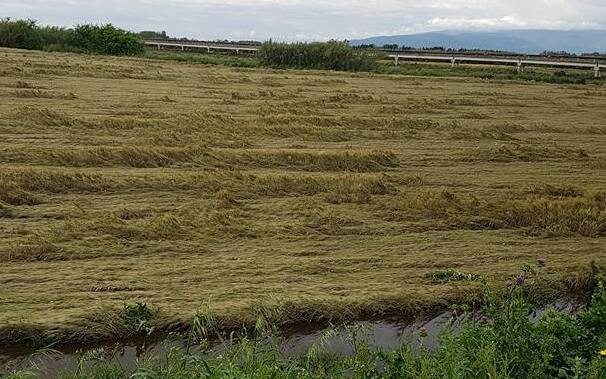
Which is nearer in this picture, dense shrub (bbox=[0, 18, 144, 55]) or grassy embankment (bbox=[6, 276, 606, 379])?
grassy embankment (bbox=[6, 276, 606, 379])

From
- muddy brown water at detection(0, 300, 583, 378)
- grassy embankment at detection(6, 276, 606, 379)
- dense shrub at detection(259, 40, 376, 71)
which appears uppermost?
dense shrub at detection(259, 40, 376, 71)

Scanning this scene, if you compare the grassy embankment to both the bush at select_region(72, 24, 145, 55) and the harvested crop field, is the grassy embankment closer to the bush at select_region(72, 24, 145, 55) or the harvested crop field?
the harvested crop field

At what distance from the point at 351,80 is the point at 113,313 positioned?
72.8 feet

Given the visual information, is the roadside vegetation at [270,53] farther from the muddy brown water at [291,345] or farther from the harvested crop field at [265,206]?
the muddy brown water at [291,345]

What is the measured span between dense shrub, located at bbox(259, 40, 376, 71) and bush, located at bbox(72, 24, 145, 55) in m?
8.53

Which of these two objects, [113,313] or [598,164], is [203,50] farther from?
[113,313]

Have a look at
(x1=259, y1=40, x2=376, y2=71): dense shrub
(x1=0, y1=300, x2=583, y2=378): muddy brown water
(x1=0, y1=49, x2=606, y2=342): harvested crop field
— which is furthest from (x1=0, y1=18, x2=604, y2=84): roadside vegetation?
(x1=0, y1=300, x2=583, y2=378): muddy brown water

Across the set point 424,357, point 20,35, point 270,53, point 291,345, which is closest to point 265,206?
point 291,345

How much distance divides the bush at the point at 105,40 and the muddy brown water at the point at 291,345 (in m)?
36.5

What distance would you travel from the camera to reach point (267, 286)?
6.61m

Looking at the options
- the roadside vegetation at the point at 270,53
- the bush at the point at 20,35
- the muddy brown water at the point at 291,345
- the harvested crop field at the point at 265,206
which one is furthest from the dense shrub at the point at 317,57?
the muddy brown water at the point at 291,345

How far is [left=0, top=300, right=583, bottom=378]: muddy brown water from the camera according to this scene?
17.3 ft

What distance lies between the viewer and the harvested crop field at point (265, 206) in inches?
254

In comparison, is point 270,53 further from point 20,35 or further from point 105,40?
point 20,35
